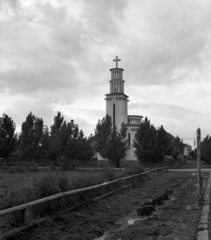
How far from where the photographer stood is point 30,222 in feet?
25.3

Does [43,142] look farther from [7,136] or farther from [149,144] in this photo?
[149,144]

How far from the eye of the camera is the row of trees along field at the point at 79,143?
45969 mm

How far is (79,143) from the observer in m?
45.4

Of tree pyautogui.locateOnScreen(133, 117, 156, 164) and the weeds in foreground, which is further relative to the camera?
tree pyautogui.locateOnScreen(133, 117, 156, 164)

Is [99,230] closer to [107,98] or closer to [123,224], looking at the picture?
[123,224]

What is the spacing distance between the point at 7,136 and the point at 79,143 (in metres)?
13.3

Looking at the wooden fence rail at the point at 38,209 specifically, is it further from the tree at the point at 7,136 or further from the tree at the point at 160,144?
the tree at the point at 7,136

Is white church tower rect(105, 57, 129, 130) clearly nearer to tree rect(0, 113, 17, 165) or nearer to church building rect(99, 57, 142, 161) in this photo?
church building rect(99, 57, 142, 161)

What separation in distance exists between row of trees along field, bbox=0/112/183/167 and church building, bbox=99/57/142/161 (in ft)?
62.1

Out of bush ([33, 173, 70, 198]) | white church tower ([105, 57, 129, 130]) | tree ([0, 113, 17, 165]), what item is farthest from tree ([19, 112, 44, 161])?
bush ([33, 173, 70, 198])

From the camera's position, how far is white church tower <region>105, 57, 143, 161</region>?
71625mm

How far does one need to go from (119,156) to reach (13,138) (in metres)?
17.1

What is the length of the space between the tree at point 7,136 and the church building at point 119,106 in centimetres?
2581

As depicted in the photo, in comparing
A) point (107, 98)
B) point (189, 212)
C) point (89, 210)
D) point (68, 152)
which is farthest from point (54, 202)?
point (107, 98)
